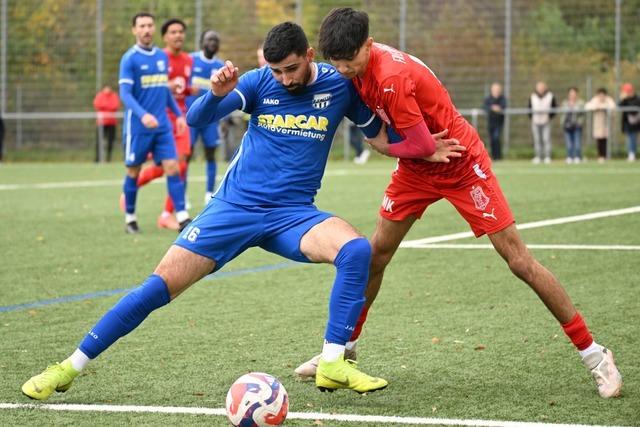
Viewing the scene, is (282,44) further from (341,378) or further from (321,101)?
(341,378)

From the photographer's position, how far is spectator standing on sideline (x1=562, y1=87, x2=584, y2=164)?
28859mm

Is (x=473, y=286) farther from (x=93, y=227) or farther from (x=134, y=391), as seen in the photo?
(x=93, y=227)

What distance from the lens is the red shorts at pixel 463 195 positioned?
5.86 m

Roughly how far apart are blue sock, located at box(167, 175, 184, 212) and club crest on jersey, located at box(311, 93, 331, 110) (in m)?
7.52

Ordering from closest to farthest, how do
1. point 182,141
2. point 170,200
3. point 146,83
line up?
point 146,83 → point 170,200 → point 182,141

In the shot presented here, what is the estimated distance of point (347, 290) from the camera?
558cm

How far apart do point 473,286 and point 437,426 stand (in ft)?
13.2

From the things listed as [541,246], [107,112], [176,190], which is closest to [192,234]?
[541,246]

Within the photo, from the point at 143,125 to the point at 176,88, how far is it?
6.00ft

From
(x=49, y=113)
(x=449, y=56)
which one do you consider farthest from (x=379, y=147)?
(x=49, y=113)

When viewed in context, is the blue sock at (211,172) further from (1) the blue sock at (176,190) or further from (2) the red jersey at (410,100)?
(2) the red jersey at (410,100)

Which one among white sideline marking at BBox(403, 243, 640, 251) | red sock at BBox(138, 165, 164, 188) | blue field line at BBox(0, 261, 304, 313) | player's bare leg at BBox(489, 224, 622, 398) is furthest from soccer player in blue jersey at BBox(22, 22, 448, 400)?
red sock at BBox(138, 165, 164, 188)

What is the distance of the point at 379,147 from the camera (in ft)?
Result: 19.4

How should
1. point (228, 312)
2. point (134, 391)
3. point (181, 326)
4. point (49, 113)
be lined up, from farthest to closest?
1. point (49, 113)
2. point (228, 312)
3. point (181, 326)
4. point (134, 391)
